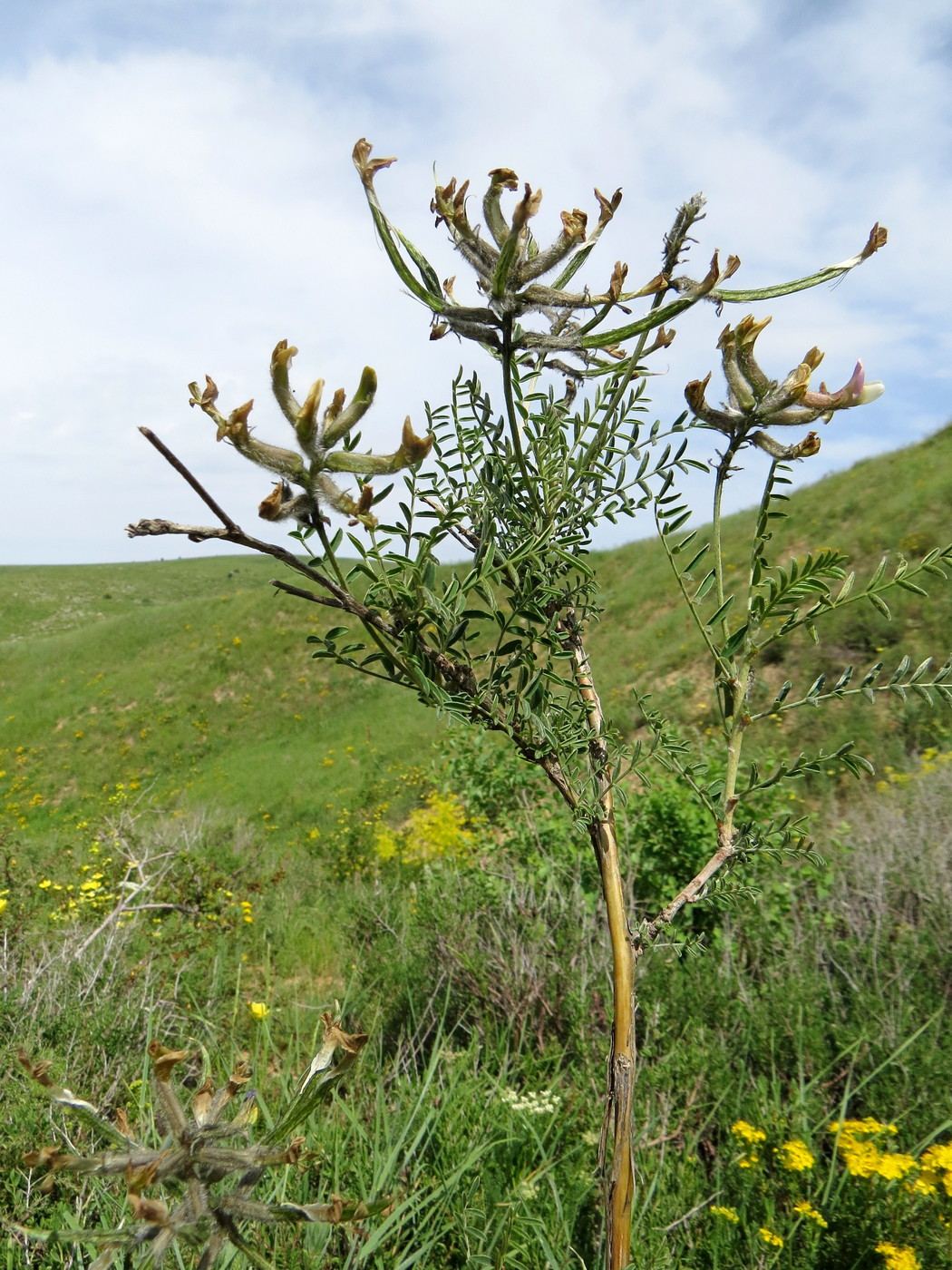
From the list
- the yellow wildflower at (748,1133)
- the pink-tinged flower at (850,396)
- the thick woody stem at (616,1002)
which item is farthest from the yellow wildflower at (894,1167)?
the pink-tinged flower at (850,396)

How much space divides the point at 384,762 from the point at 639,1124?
9944 mm

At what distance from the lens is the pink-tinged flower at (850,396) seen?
38.7 inches

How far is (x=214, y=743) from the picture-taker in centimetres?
1507

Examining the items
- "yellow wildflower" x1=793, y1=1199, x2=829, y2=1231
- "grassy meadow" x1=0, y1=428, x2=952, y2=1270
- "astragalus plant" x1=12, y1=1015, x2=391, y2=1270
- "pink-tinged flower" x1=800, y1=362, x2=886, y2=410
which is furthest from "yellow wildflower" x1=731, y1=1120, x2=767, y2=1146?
"pink-tinged flower" x1=800, y1=362, x2=886, y2=410

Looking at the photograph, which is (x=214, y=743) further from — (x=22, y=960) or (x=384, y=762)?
(x=22, y=960)

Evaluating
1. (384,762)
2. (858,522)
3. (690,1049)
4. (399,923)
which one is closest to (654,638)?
(858,522)

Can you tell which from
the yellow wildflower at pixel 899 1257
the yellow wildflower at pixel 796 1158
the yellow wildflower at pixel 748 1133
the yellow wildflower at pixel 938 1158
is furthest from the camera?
the yellow wildflower at pixel 748 1133

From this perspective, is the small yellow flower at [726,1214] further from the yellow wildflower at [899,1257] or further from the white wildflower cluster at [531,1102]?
the white wildflower cluster at [531,1102]

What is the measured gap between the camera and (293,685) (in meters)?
15.8

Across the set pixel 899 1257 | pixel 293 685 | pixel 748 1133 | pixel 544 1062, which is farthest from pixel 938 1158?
pixel 293 685

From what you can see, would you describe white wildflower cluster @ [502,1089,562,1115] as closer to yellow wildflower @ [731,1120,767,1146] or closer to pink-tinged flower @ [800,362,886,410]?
yellow wildflower @ [731,1120,767,1146]

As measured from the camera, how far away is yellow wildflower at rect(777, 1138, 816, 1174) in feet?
5.97

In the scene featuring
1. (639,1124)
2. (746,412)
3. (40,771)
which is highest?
(746,412)

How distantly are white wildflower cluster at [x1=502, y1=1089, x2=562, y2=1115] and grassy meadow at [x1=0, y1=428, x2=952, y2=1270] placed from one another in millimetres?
29
